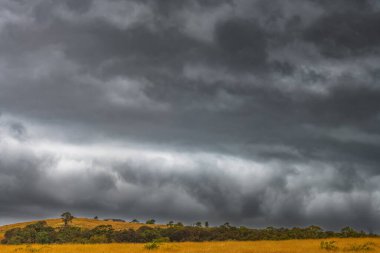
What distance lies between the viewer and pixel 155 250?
43156 millimetres

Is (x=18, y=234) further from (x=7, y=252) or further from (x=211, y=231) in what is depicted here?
Result: (x=7, y=252)

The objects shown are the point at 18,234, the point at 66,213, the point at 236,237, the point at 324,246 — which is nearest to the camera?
the point at 324,246

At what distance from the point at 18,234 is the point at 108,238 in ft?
59.4

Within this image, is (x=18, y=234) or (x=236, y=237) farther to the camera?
(x=18, y=234)

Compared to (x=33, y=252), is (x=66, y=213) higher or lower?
higher

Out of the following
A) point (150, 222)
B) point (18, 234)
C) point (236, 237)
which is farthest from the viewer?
point (150, 222)

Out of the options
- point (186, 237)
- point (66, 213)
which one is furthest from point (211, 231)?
point (66, 213)

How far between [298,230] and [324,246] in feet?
102

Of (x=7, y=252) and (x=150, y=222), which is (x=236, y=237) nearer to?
(x=7, y=252)

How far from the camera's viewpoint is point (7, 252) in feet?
142

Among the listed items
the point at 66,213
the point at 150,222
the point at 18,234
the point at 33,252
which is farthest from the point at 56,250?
the point at 150,222

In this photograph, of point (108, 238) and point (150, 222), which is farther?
point (150, 222)

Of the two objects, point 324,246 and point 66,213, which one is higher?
point 66,213

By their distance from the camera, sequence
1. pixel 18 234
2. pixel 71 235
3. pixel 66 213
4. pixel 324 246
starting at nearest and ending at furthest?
pixel 324 246, pixel 71 235, pixel 18 234, pixel 66 213
